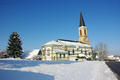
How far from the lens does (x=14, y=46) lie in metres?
35.3

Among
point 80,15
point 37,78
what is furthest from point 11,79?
point 80,15

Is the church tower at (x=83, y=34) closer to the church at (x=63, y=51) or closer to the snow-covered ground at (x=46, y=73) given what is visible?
the church at (x=63, y=51)

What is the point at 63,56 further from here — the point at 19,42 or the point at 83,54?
the point at 19,42

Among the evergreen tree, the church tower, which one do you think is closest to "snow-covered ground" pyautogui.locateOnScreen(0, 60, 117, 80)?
the evergreen tree

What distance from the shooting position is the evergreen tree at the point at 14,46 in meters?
34.7

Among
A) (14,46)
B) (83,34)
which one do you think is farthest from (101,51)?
(14,46)

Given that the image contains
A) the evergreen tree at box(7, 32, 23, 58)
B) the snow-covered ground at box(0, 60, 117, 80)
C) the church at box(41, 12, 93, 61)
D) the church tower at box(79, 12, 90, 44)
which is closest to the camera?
the snow-covered ground at box(0, 60, 117, 80)

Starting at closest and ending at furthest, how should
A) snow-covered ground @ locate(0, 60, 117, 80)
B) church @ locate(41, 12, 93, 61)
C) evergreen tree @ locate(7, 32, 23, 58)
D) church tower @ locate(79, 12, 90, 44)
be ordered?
snow-covered ground @ locate(0, 60, 117, 80) → evergreen tree @ locate(7, 32, 23, 58) → church @ locate(41, 12, 93, 61) → church tower @ locate(79, 12, 90, 44)

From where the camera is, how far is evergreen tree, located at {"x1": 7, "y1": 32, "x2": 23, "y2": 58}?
34.7 m

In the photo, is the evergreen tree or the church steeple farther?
the church steeple

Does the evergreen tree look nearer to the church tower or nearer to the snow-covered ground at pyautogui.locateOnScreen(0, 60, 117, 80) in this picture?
the snow-covered ground at pyautogui.locateOnScreen(0, 60, 117, 80)

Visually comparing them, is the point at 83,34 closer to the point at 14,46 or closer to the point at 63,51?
the point at 63,51

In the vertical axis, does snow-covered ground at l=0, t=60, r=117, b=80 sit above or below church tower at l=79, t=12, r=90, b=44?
below

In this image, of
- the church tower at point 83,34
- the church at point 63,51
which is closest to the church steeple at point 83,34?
the church tower at point 83,34
